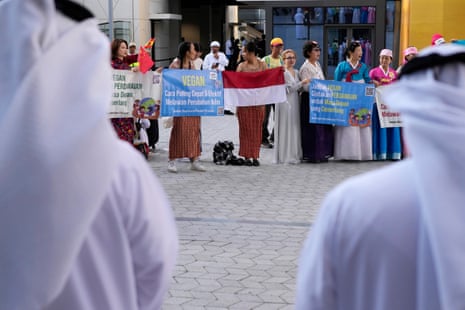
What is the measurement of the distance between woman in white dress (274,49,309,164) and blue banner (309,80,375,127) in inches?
11.6

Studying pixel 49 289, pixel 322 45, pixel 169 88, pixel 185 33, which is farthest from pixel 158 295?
pixel 185 33

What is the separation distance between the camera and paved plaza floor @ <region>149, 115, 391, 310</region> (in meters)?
5.55

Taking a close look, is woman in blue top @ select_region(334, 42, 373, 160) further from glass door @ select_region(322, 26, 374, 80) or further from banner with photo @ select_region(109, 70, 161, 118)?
glass door @ select_region(322, 26, 374, 80)

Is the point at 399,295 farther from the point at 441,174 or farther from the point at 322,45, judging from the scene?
the point at 322,45

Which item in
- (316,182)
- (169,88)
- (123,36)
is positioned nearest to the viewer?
(316,182)

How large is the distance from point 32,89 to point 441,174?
3.61 feet

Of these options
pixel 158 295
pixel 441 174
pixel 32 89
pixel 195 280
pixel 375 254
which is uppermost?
pixel 32 89

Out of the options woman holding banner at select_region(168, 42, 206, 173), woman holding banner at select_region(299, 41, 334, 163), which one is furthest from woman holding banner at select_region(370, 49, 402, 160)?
woman holding banner at select_region(168, 42, 206, 173)

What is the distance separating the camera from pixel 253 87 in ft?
38.0

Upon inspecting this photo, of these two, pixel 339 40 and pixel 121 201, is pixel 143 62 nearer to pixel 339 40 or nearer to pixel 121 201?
pixel 121 201

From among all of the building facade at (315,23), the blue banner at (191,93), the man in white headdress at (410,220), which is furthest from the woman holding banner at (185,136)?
the building facade at (315,23)

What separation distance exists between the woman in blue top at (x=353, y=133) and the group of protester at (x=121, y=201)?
961 cm

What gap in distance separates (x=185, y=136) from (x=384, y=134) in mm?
3182

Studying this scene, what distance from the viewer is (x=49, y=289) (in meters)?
2.15
